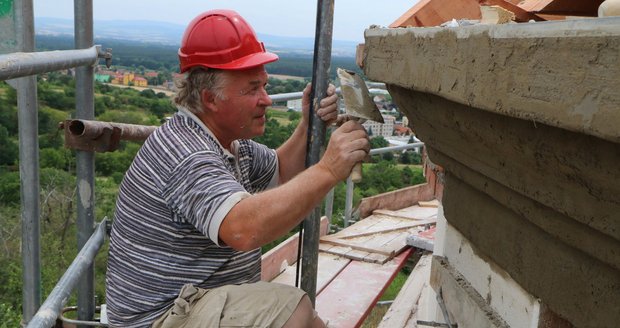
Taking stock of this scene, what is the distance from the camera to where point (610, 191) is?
99 cm

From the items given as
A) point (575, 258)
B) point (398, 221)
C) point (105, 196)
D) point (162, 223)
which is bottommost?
point (105, 196)

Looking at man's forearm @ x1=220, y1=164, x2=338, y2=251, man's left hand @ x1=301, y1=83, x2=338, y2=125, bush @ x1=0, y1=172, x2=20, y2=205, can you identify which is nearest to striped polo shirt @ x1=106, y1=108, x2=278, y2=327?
man's forearm @ x1=220, y1=164, x2=338, y2=251

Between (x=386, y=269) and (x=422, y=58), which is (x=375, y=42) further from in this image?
(x=386, y=269)

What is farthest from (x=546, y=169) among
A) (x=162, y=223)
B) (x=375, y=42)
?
(x=162, y=223)

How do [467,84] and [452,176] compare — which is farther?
[452,176]

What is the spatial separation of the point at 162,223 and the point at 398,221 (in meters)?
3.99

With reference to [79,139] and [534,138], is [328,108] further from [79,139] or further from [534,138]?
[79,139]

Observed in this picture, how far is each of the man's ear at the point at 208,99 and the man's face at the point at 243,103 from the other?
2 cm

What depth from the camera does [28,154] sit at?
6.93 ft

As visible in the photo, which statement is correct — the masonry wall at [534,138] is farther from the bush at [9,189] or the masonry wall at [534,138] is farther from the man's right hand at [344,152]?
the bush at [9,189]

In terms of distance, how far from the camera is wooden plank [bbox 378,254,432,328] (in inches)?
146

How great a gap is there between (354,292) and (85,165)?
1.91 m

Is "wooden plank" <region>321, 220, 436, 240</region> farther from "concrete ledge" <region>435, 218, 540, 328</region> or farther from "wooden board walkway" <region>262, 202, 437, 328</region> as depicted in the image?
"concrete ledge" <region>435, 218, 540, 328</region>

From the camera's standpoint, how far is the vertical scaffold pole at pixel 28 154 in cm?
209
